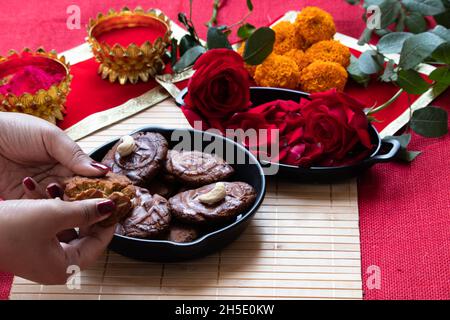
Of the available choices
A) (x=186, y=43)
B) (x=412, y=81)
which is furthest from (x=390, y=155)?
(x=186, y=43)

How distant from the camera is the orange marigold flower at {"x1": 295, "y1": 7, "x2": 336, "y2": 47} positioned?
1.23 metres

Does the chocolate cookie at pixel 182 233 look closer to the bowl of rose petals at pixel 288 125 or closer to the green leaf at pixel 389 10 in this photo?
the bowl of rose petals at pixel 288 125

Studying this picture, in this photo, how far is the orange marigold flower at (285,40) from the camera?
124cm

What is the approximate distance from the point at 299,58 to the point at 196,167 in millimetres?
383

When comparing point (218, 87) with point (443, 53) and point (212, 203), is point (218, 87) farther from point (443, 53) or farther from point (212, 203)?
point (443, 53)

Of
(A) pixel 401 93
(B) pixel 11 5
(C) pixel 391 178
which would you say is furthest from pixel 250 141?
(B) pixel 11 5

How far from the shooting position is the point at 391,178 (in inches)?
41.2

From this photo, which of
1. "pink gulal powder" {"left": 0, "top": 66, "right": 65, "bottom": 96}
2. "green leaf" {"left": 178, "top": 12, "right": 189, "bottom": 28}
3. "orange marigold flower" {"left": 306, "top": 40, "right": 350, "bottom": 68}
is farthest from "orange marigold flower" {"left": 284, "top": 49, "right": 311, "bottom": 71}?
"pink gulal powder" {"left": 0, "top": 66, "right": 65, "bottom": 96}

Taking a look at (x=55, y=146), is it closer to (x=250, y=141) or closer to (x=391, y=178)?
(x=250, y=141)

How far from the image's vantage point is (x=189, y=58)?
1248mm

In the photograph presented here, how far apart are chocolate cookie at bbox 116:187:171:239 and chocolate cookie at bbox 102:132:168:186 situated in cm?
5

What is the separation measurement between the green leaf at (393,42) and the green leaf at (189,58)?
336 millimetres

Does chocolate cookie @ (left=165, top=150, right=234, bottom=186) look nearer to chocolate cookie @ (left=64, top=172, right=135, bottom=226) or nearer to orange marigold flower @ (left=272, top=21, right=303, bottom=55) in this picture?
chocolate cookie @ (left=64, top=172, right=135, bottom=226)

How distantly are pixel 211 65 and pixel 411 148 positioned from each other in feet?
1.23
